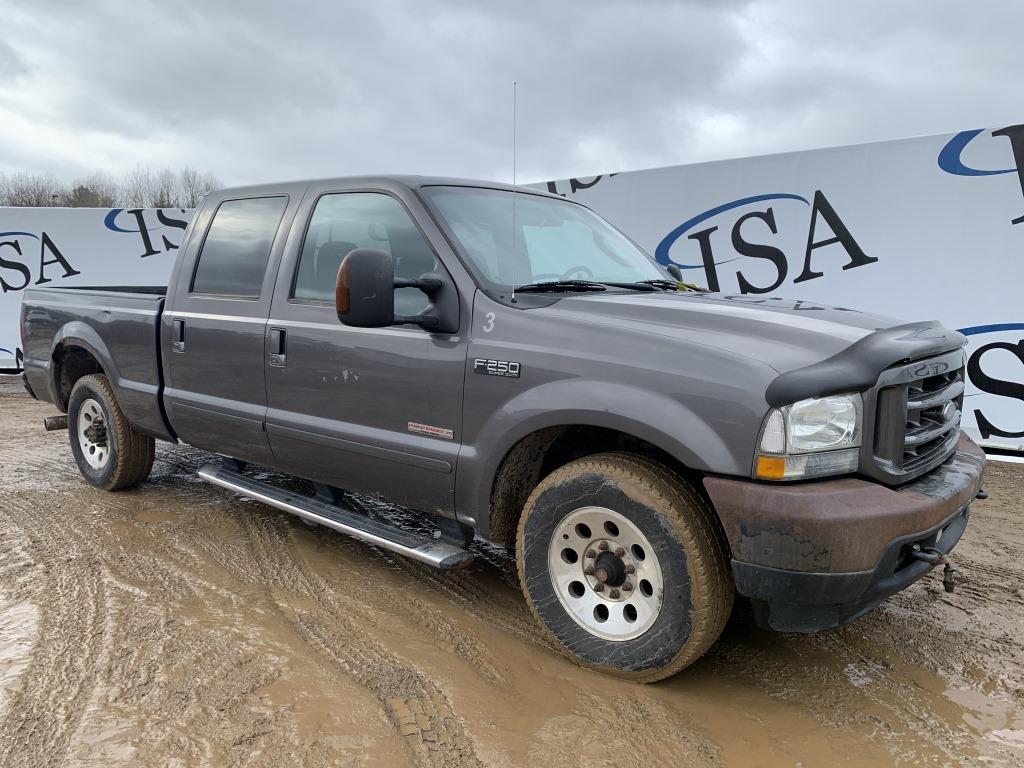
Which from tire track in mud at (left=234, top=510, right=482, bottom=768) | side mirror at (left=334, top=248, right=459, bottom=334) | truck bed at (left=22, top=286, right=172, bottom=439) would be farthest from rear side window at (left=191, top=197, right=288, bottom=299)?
tire track in mud at (left=234, top=510, right=482, bottom=768)

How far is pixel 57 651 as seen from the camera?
287 cm

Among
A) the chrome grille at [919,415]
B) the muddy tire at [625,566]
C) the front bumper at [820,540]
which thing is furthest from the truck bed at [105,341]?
the chrome grille at [919,415]

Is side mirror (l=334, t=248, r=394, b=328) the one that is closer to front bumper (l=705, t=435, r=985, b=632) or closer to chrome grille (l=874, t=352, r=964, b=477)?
front bumper (l=705, t=435, r=985, b=632)

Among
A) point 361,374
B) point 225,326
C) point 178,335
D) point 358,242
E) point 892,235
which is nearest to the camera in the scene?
point 361,374

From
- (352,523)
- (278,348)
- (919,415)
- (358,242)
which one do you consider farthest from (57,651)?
(919,415)

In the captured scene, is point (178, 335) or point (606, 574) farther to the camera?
point (178, 335)

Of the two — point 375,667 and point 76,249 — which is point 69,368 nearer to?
point 375,667

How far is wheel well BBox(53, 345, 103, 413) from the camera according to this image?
5.25 meters

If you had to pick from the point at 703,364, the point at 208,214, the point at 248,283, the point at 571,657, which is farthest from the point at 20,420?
the point at 703,364

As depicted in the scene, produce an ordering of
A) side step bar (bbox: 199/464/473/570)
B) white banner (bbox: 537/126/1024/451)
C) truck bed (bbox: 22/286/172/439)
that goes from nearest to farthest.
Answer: side step bar (bbox: 199/464/473/570) < truck bed (bbox: 22/286/172/439) < white banner (bbox: 537/126/1024/451)

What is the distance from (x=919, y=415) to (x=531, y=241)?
186 centimetres

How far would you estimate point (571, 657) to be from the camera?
281 centimetres

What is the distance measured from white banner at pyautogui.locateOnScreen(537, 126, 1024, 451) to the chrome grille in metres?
3.02

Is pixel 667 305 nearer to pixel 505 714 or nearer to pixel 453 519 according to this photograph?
pixel 453 519
